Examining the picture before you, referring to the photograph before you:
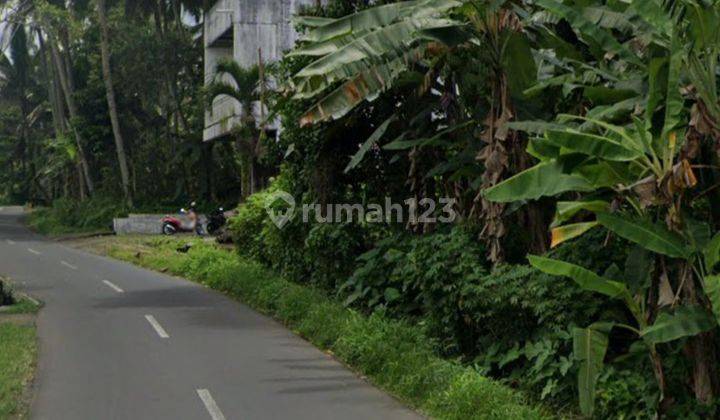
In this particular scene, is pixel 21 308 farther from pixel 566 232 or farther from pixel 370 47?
pixel 566 232

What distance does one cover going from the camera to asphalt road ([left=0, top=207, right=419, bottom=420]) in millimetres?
9617

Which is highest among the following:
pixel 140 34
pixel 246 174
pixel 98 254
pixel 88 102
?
pixel 140 34

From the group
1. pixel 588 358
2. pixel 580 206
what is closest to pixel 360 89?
pixel 580 206

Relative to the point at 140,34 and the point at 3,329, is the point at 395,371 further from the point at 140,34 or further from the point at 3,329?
the point at 140,34

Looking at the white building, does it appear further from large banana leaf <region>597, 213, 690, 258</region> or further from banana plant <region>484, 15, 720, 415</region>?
large banana leaf <region>597, 213, 690, 258</region>

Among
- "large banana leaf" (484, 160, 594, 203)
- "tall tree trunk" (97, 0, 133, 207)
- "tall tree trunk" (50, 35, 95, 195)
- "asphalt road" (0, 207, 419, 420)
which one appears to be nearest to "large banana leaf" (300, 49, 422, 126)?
"large banana leaf" (484, 160, 594, 203)

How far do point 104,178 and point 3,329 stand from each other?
38539 millimetres

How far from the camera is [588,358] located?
8.02 meters

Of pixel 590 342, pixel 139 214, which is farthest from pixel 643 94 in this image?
pixel 139 214

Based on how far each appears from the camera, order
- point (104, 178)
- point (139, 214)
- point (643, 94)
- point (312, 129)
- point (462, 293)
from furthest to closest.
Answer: point (104, 178), point (139, 214), point (312, 129), point (462, 293), point (643, 94)

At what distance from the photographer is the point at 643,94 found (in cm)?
873

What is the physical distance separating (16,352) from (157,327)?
2.87 metres

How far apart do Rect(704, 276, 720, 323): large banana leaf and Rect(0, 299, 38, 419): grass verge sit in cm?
648

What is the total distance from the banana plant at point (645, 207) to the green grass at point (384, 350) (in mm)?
1176
